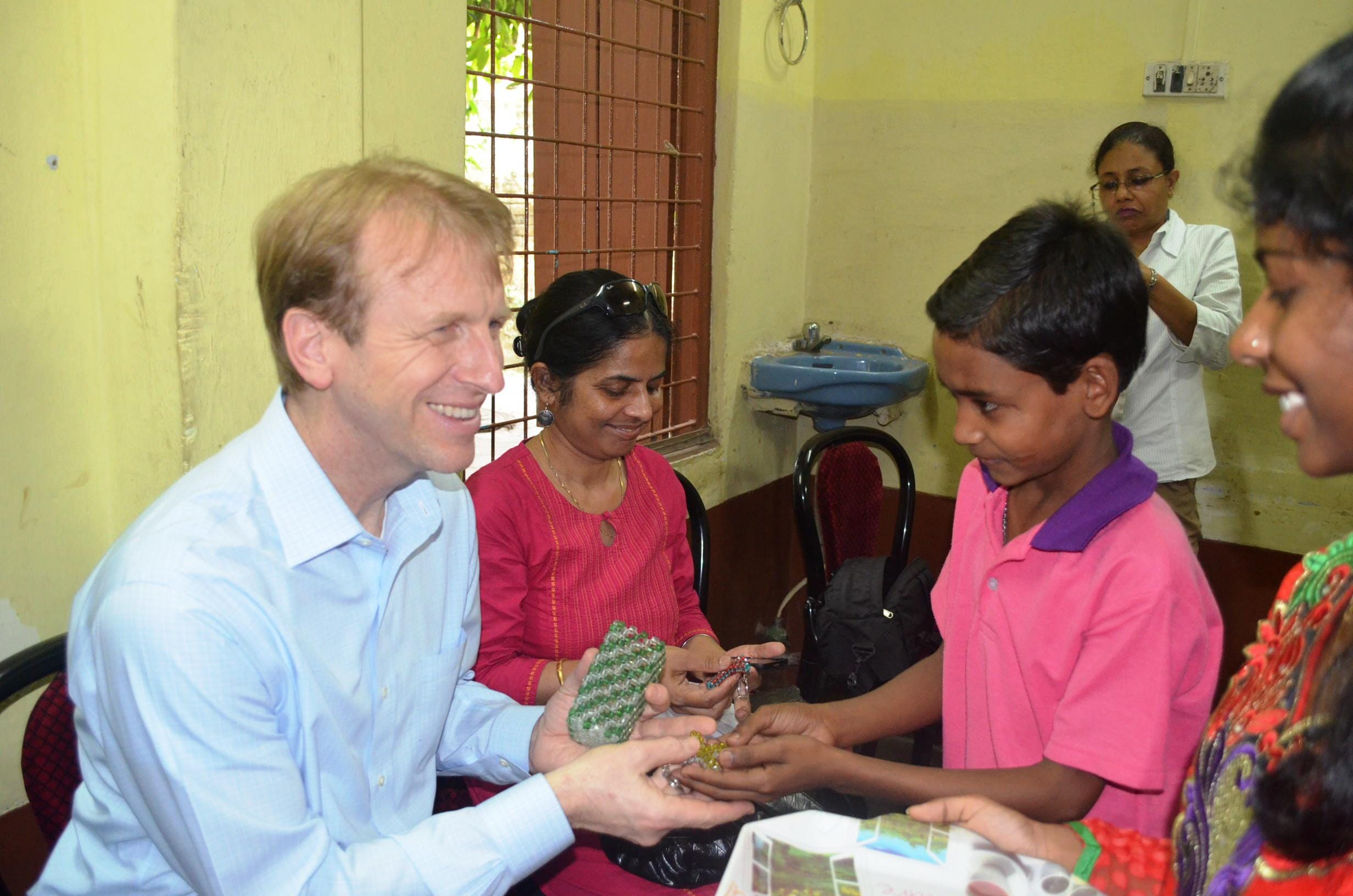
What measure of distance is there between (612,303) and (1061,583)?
1074 mm

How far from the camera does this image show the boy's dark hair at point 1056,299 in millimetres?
1399

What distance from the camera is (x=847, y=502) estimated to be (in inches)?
114

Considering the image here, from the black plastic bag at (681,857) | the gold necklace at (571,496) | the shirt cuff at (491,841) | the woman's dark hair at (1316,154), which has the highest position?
the woman's dark hair at (1316,154)

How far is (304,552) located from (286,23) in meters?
1.37

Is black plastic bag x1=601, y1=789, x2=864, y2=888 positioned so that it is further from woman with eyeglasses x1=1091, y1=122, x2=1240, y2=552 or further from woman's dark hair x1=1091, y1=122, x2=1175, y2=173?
woman's dark hair x1=1091, y1=122, x2=1175, y2=173

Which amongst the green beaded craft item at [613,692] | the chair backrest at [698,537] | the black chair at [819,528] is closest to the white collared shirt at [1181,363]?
the black chair at [819,528]

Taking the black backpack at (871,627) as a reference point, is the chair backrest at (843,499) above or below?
above

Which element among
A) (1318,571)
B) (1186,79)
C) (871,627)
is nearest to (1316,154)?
(1318,571)

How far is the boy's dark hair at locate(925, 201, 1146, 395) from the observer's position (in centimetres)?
140

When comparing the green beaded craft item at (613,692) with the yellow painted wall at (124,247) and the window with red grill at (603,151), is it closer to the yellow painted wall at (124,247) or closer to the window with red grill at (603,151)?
the yellow painted wall at (124,247)

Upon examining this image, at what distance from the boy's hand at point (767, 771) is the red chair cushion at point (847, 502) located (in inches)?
49.1

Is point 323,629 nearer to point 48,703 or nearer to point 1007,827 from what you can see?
point 48,703

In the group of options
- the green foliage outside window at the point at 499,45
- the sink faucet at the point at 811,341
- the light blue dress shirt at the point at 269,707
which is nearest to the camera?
the light blue dress shirt at the point at 269,707

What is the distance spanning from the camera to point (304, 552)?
123 cm
